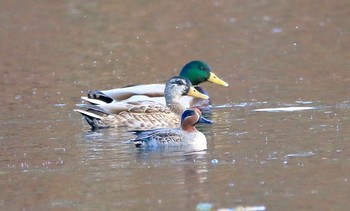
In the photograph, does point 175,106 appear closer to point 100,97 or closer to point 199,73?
point 100,97

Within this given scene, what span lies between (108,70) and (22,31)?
4125 millimetres

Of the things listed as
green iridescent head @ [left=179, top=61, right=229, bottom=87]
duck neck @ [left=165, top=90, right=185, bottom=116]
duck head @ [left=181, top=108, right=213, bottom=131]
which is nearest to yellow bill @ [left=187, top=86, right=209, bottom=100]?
duck neck @ [left=165, top=90, right=185, bottom=116]

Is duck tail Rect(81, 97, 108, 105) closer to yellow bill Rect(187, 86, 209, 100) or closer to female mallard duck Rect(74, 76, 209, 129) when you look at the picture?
female mallard duck Rect(74, 76, 209, 129)

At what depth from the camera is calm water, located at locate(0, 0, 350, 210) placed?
9641 mm

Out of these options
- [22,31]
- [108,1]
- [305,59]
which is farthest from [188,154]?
[108,1]

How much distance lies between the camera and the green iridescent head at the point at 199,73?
16.6 meters

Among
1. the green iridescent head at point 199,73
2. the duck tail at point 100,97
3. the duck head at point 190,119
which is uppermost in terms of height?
the green iridescent head at point 199,73

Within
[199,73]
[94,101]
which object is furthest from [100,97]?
[199,73]

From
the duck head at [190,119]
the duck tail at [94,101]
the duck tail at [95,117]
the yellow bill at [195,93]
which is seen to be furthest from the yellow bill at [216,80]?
the duck head at [190,119]

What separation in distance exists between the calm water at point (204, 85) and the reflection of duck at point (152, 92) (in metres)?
0.32

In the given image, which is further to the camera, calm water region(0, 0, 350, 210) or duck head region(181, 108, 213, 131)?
duck head region(181, 108, 213, 131)

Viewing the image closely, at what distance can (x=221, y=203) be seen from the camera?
8.99 meters

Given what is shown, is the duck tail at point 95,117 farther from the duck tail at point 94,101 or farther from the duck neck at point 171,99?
the duck neck at point 171,99

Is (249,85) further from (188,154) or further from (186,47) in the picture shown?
(188,154)
